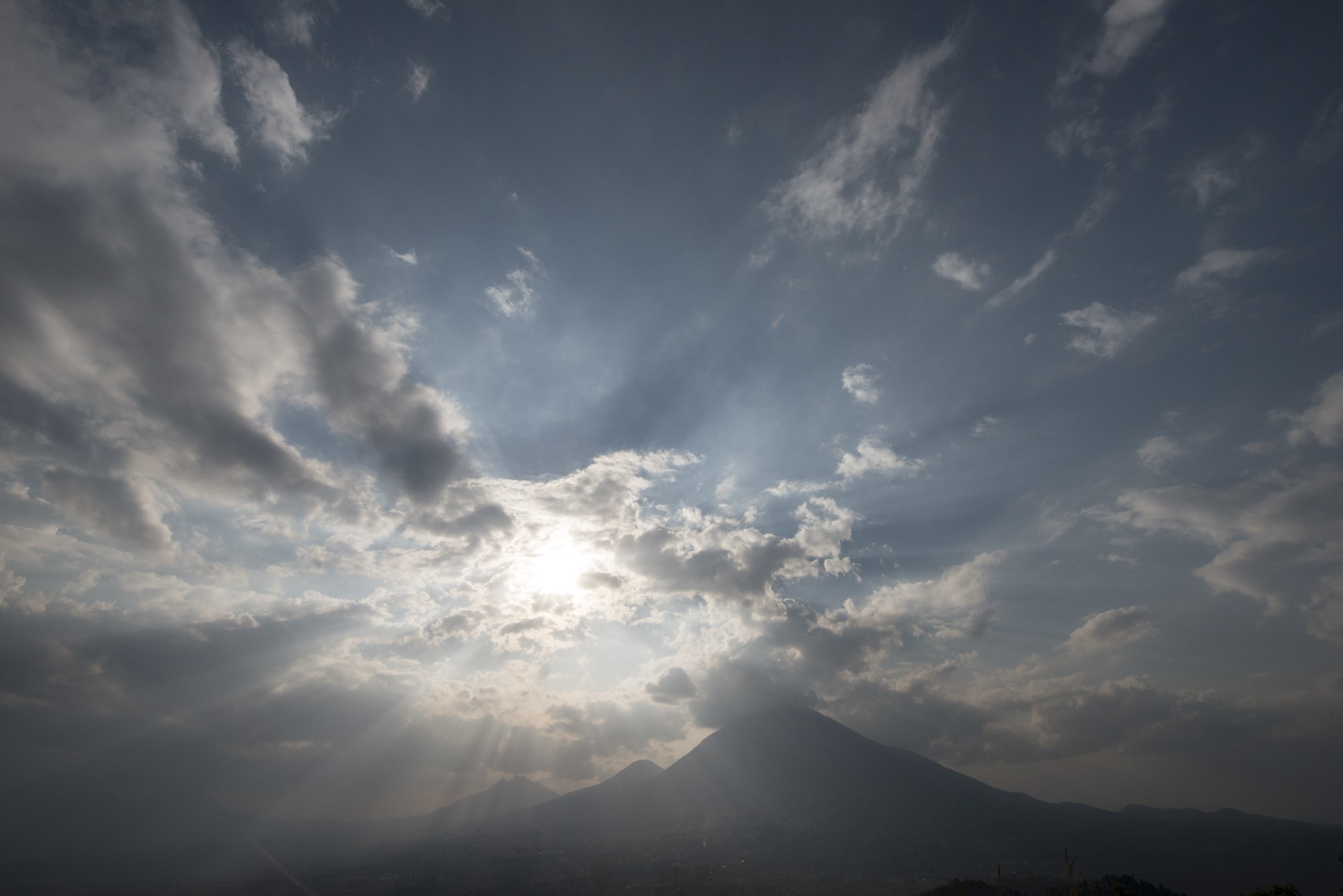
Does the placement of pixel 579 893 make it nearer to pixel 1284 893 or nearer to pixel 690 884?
pixel 690 884

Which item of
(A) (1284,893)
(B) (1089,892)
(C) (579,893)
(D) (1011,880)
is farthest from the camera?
(C) (579,893)

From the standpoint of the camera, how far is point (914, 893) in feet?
591

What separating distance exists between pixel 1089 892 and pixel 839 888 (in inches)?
3937

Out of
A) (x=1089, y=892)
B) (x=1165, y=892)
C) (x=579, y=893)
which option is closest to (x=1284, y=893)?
(x=1089, y=892)

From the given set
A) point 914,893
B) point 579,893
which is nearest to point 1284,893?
point 914,893

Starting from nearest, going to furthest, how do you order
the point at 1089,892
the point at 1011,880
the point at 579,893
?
the point at 1089,892, the point at 1011,880, the point at 579,893

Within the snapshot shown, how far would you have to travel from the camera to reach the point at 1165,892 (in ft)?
427

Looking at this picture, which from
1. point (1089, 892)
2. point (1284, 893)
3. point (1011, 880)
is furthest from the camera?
point (1011, 880)

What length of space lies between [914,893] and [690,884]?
78.6 metres

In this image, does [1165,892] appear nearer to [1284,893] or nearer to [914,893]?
[914,893]

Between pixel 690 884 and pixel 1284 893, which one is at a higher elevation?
pixel 1284 893

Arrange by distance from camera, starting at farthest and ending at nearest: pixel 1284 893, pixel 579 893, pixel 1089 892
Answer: pixel 579 893 < pixel 1089 892 < pixel 1284 893

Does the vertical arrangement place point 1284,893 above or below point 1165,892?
above

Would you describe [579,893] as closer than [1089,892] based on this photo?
No
